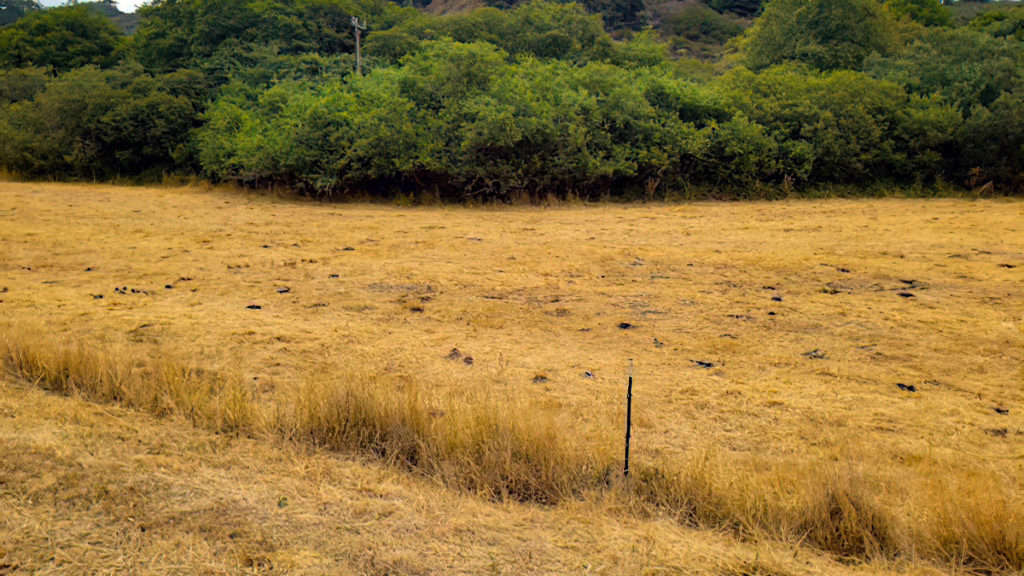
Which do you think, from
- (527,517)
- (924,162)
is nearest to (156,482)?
(527,517)

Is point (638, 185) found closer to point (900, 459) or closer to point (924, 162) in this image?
point (924, 162)

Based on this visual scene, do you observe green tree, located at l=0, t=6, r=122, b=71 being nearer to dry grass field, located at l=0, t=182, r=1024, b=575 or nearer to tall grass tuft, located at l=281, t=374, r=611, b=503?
dry grass field, located at l=0, t=182, r=1024, b=575

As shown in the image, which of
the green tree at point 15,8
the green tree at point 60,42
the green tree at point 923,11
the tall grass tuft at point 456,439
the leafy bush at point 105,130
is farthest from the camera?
the green tree at point 15,8

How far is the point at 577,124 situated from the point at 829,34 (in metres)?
→ 9.51

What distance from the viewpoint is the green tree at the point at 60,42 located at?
103 feet

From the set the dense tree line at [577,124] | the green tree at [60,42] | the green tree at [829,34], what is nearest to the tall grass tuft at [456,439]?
the dense tree line at [577,124]

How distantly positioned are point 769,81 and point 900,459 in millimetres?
14276

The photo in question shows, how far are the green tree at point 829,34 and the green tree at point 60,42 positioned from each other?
81.2 feet

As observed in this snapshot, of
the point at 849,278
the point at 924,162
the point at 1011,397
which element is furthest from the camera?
the point at 924,162

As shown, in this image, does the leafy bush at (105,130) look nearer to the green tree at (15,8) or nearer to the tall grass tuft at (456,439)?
the tall grass tuft at (456,439)

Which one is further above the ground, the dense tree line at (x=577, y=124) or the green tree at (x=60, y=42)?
the green tree at (x=60, y=42)

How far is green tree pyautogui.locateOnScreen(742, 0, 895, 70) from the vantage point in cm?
1978

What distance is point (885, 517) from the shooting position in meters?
2.84

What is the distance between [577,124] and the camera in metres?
15.0
